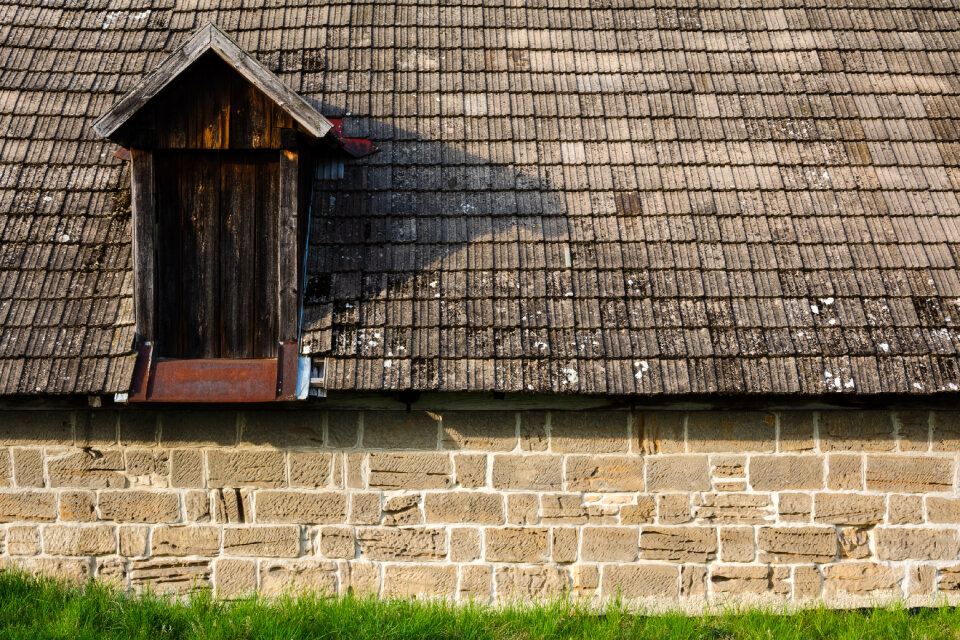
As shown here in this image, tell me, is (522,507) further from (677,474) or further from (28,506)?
(28,506)

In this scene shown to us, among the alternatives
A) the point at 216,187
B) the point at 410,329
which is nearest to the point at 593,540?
the point at 410,329

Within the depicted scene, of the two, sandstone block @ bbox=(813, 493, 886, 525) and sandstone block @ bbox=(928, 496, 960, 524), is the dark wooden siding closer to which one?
sandstone block @ bbox=(813, 493, 886, 525)

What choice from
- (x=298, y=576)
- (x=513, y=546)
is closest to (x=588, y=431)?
(x=513, y=546)

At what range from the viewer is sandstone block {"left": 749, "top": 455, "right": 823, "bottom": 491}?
4348 mm

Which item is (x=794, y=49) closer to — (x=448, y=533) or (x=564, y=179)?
(x=564, y=179)

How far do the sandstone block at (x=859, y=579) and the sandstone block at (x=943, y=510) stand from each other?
0.38 m

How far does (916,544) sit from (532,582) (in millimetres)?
2312

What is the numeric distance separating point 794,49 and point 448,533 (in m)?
4.35

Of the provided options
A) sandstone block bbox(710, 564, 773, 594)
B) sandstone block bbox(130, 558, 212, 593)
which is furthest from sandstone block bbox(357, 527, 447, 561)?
sandstone block bbox(710, 564, 773, 594)

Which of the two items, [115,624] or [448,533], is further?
[448,533]

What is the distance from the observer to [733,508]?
436cm

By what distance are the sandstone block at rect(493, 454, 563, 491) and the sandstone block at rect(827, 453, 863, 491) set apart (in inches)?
63.4

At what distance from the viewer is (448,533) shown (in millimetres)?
4328

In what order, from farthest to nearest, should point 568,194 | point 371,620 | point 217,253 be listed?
point 568,194 → point 217,253 → point 371,620
